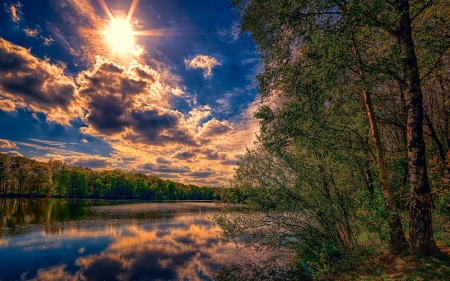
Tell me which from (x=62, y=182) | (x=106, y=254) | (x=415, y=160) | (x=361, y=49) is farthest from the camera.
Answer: (x=62, y=182)

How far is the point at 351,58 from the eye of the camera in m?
11.2

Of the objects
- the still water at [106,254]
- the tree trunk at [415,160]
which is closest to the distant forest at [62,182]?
the still water at [106,254]

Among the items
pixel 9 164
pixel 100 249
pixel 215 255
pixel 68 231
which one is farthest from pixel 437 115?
pixel 9 164

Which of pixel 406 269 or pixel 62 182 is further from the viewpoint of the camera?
pixel 62 182

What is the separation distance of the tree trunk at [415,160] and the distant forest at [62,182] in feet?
436

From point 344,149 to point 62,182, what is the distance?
14327 cm

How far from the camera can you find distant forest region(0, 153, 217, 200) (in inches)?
4373

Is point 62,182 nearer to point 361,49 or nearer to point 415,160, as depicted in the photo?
point 361,49

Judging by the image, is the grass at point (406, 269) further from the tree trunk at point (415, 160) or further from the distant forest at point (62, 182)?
the distant forest at point (62, 182)

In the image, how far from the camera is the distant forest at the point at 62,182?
111 metres

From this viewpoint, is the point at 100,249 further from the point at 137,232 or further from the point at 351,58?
the point at 351,58

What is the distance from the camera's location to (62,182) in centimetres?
12800

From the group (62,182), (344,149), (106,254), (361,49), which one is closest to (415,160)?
(344,149)

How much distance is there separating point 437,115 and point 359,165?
1178 centimetres
